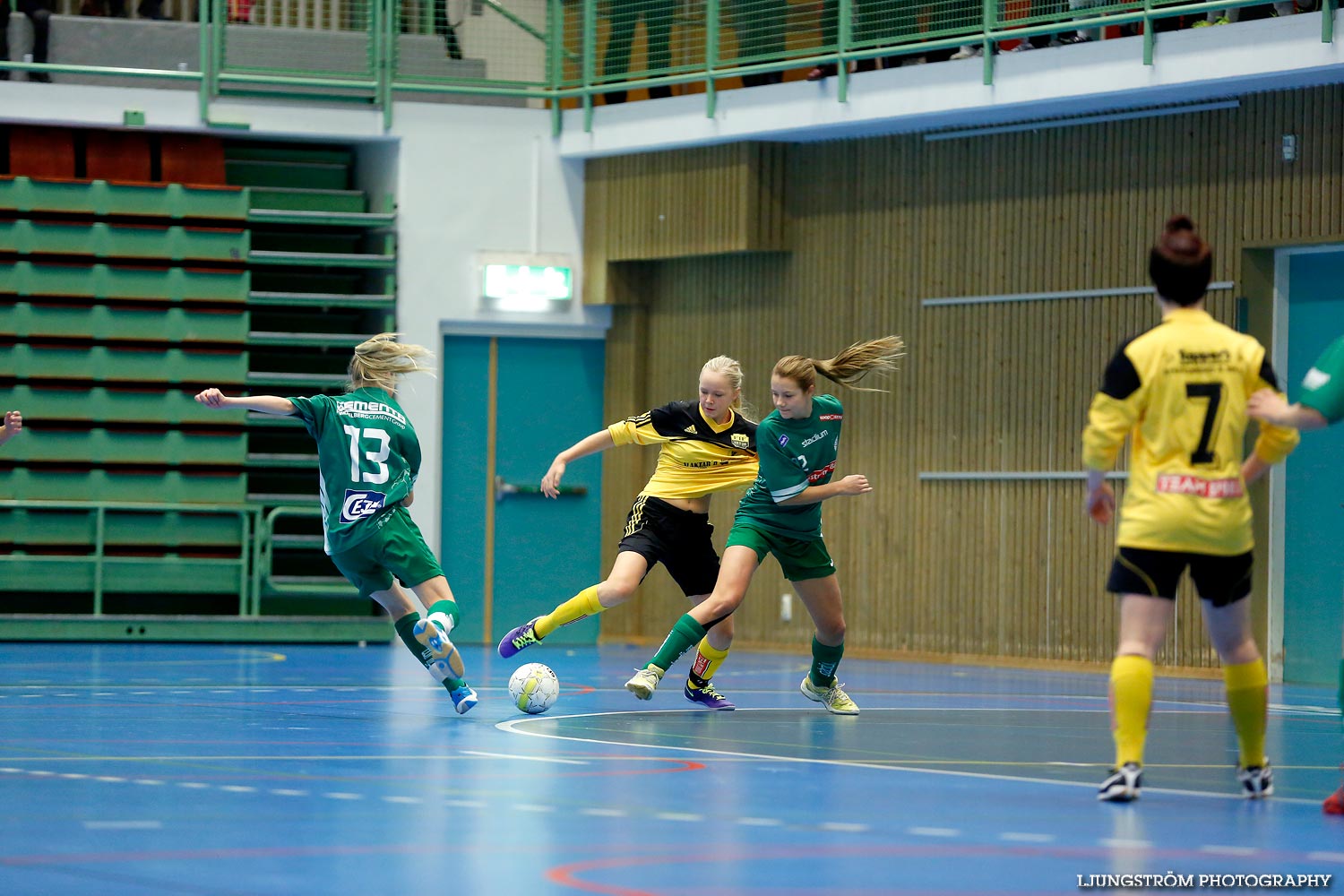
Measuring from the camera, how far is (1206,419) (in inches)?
242

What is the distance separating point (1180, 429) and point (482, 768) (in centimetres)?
291

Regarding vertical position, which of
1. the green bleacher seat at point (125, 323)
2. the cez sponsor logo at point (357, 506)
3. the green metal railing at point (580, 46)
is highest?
the green metal railing at point (580, 46)

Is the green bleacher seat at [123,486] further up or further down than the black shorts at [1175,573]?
further down

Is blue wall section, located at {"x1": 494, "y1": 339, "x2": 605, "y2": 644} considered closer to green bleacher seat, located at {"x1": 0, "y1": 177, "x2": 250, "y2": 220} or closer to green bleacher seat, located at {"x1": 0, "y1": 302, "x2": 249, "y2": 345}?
green bleacher seat, located at {"x1": 0, "y1": 302, "x2": 249, "y2": 345}

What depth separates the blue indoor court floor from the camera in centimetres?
473

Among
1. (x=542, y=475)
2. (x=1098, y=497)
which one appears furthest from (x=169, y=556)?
(x=1098, y=497)

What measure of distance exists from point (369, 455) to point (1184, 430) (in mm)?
4637

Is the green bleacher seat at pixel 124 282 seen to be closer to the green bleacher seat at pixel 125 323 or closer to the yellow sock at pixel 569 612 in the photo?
the green bleacher seat at pixel 125 323

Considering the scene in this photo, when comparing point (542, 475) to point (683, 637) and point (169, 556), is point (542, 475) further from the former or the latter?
point (683, 637)

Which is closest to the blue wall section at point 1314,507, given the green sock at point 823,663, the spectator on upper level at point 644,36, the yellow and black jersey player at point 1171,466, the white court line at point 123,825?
the green sock at point 823,663

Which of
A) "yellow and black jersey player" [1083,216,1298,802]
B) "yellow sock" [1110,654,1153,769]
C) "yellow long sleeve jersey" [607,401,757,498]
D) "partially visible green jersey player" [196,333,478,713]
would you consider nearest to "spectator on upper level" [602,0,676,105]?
"yellow long sleeve jersey" [607,401,757,498]

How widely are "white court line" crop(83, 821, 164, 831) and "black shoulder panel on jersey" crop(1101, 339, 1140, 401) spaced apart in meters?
3.31

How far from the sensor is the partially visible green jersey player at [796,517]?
31.2 ft

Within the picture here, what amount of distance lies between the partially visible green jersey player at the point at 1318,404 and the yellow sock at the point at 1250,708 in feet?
1.00
